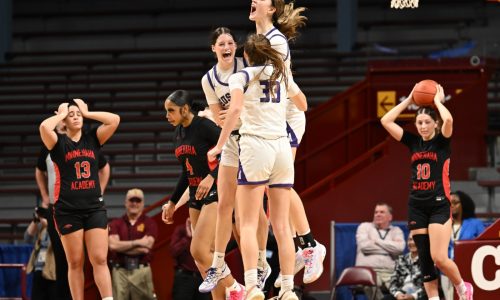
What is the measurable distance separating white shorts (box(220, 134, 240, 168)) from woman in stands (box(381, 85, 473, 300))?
2.18 m

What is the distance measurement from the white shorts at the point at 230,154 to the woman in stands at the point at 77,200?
5.39ft

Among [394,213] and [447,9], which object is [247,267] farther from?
[447,9]

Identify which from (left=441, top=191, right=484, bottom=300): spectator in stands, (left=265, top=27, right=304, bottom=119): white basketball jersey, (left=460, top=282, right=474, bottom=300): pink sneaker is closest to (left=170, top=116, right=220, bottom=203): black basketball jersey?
(left=265, top=27, right=304, bottom=119): white basketball jersey

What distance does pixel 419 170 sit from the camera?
29.7 ft

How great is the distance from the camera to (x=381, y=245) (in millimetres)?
11797

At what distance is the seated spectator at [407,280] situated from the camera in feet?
35.7

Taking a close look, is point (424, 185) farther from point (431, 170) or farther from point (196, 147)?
point (196, 147)

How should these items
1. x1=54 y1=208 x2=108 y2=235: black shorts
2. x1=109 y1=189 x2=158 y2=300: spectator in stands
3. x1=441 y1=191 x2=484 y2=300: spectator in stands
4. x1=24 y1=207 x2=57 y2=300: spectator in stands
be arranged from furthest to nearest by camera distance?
1. x1=109 y1=189 x2=158 y2=300: spectator in stands
2. x1=24 y1=207 x2=57 y2=300: spectator in stands
3. x1=441 y1=191 x2=484 y2=300: spectator in stands
4. x1=54 y1=208 x2=108 y2=235: black shorts

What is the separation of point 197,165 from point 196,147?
15 centimetres

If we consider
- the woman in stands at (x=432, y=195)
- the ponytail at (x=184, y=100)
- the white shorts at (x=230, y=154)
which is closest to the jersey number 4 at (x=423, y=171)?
the woman in stands at (x=432, y=195)

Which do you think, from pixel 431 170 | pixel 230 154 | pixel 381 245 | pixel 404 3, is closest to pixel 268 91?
pixel 230 154

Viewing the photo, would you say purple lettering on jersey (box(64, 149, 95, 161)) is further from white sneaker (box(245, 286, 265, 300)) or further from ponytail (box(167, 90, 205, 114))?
white sneaker (box(245, 286, 265, 300))

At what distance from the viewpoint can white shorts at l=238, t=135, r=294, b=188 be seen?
7129mm

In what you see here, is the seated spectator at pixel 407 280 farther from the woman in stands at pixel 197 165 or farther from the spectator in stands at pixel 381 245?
the woman in stands at pixel 197 165
